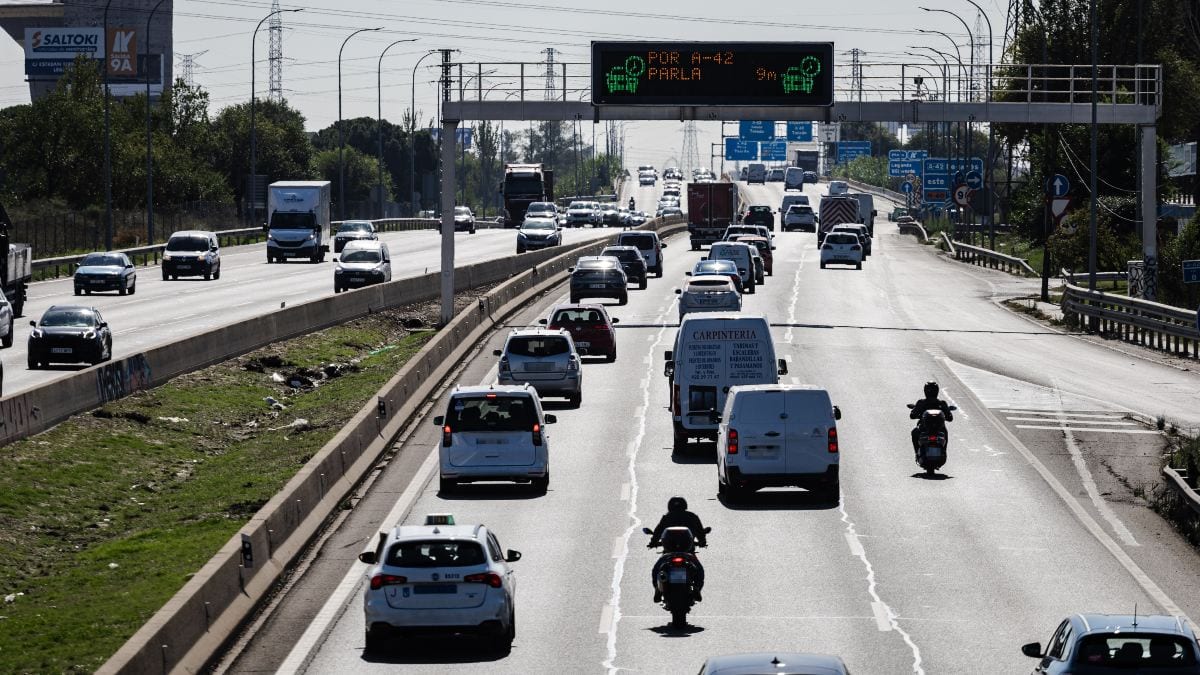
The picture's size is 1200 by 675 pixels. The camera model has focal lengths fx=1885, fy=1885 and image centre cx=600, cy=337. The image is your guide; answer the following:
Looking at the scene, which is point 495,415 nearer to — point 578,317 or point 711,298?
point 578,317

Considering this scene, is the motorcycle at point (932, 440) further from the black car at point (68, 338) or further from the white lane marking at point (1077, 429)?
the black car at point (68, 338)

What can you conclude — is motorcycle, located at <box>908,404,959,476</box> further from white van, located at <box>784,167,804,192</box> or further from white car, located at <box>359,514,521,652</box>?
white van, located at <box>784,167,804,192</box>

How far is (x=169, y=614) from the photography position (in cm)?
1673

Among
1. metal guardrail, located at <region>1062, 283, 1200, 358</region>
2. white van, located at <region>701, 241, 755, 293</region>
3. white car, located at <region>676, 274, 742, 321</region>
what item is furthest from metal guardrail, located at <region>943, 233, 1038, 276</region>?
white car, located at <region>676, 274, 742, 321</region>

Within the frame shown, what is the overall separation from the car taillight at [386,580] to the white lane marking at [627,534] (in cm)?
208

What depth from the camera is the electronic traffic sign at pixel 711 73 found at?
52.9m

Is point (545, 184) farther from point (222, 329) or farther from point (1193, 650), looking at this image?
point (1193, 650)

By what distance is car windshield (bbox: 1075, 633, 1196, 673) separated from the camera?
13.2 metres

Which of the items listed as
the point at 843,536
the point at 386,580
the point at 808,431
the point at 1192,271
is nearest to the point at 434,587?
the point at 386,580

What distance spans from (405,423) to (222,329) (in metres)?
10.9

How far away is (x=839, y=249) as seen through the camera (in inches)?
3268

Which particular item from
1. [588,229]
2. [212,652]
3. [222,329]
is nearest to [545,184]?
[588,229]

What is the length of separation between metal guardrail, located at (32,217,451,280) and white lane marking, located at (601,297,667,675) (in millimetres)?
38595

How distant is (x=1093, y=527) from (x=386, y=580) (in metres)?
12.2
